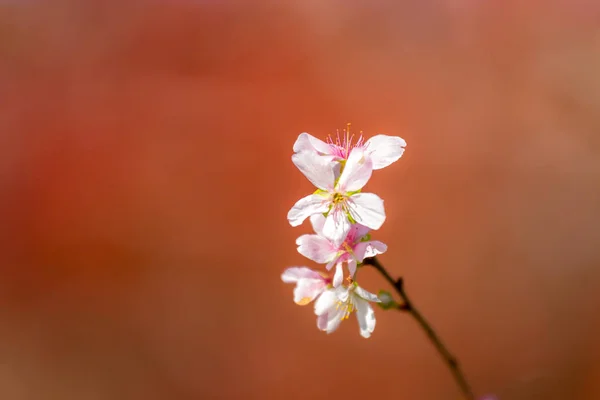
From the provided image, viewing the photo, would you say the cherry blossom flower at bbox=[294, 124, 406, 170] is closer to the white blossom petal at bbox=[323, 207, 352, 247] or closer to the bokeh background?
the white blossom petal at bbox=[323, 207, 352, 247]

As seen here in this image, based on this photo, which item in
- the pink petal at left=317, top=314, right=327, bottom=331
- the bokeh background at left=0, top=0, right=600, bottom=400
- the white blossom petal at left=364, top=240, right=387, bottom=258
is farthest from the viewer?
the bokeh background at left=0, top=0, right=600, bottom=400

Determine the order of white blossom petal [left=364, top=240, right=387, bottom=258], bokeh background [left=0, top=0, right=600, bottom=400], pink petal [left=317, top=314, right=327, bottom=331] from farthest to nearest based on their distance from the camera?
bokeh background [left=0, top=0, right=600, bottom=400] → pink petal [left=317, top=314, right=327, bottom=331] → white blossom petal [left=364, top=240, right=387, bottom=258]

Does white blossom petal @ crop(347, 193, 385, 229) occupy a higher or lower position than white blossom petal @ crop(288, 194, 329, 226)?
lower

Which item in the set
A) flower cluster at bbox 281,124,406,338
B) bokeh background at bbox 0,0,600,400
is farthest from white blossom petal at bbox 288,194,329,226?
bokeh background at bbox 0,0,600,400

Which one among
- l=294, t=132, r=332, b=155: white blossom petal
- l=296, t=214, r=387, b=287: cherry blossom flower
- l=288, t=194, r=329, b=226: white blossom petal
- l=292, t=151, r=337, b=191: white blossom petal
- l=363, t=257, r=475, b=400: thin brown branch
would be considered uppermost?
l=294, t=132, r=332, b=155: white blossom petal

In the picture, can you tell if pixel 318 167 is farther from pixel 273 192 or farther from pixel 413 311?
pixel 273 192

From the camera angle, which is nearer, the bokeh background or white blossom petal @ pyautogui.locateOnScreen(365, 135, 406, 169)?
white blossom petal @ pyautogui.locateOnScreen(365, 135, 406, 169)
